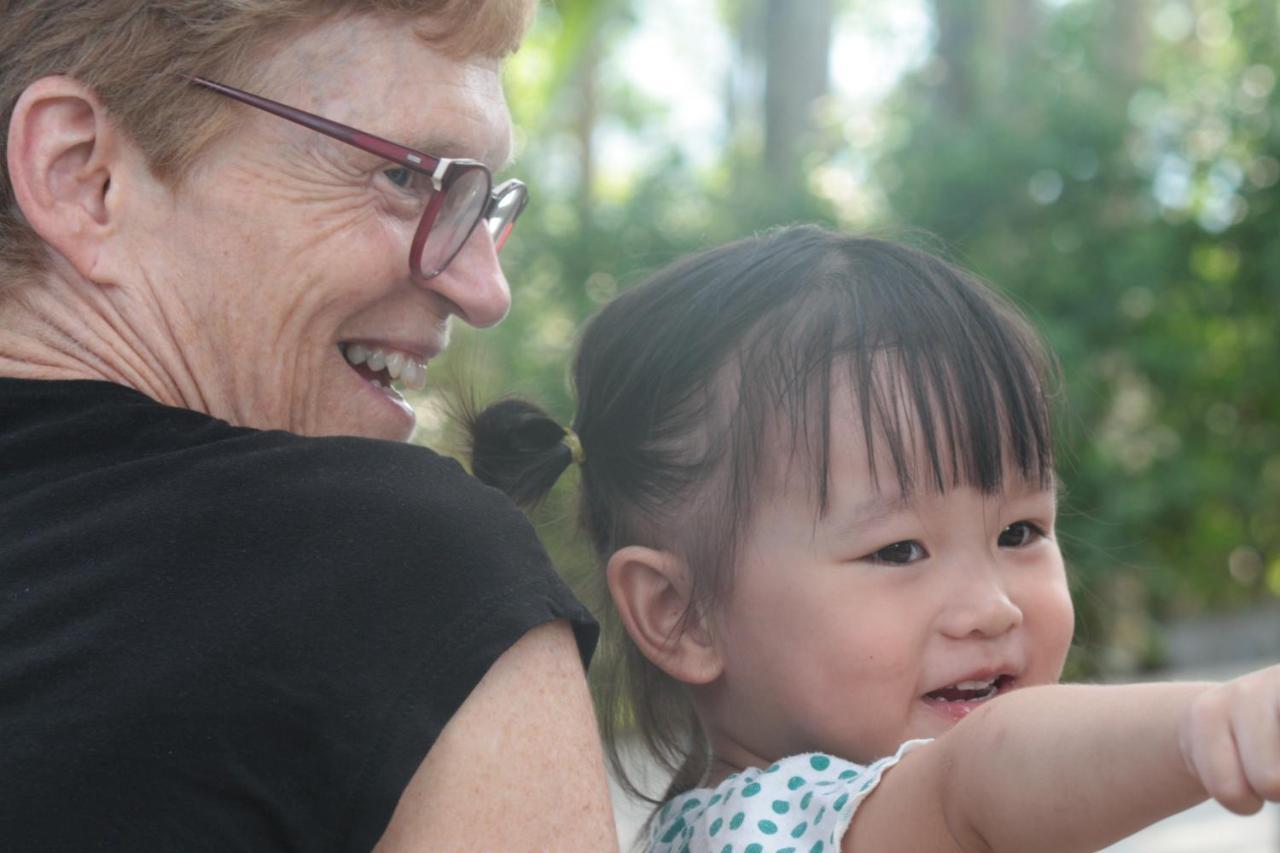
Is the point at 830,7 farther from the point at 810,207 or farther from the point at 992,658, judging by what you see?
the point at 992,658

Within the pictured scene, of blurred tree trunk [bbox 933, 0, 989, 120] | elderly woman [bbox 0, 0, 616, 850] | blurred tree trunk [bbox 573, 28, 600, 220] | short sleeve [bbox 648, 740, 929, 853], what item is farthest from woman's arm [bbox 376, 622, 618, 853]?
blurred tree trunk [bbox 573, 28, 600, 220]

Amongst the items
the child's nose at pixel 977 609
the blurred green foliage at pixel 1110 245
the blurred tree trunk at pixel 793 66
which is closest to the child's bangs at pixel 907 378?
the child's nose at pixel 977 609

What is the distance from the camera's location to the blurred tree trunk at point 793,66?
528 inches

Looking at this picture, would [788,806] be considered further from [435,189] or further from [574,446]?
[435,189]

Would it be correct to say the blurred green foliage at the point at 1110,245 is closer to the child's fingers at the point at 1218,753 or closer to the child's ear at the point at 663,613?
the child's ear at the point at 663,613

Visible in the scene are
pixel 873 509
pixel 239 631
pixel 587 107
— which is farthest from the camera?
pixel 587 107

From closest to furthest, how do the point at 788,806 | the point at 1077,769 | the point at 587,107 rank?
1. the point at 1077,769
2. the point at 788,806
3. the point at 587,107

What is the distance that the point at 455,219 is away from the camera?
7.59ft

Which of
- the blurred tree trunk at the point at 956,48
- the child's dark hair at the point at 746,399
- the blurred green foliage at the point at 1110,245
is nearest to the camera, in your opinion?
the child's dark hair at the point at 746,399

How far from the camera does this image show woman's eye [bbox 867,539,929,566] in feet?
7.09

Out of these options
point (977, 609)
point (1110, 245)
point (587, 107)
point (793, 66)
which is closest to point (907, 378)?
point (977, 609)

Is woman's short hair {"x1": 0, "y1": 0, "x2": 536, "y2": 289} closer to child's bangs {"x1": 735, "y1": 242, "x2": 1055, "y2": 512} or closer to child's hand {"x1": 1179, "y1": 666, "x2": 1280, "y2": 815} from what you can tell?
child's bangs {"x1": 735, "y1": 242, "x2": 1055, "y2": 512}

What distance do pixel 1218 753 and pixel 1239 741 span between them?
21 mm

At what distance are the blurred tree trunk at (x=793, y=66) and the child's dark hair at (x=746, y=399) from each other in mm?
10920
